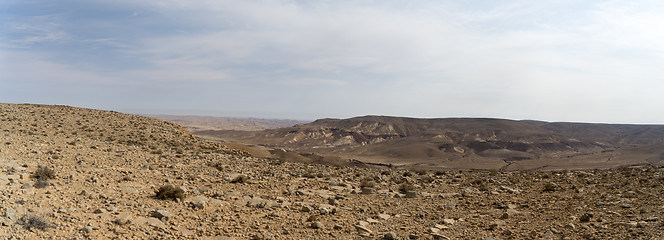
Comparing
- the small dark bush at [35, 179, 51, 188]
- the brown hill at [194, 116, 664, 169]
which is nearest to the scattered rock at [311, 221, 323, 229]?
the small dark bush at [35, 179, 51, 188]

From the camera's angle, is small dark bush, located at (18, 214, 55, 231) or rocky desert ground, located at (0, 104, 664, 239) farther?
rocky desert ground, located at (0, 104, 664, 239)

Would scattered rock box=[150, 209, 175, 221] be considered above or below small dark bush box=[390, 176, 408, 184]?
above

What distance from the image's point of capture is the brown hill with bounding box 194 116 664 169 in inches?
3071

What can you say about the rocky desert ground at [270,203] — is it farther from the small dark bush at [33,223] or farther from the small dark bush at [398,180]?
the small dark bush at [398,180]

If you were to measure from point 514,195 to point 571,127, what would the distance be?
159291 millimetres

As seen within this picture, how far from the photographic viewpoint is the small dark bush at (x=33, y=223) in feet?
18.9

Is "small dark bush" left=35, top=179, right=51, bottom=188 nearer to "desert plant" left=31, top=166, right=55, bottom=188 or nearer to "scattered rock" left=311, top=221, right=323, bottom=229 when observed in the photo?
"desert plant" left=31, top=166, right=55, bottom=188

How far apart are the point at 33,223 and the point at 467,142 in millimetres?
105220

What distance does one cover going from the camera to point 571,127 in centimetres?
14212

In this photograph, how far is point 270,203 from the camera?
8938 millimetres

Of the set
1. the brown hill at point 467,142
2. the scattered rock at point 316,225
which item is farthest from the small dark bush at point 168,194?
the brown hill at point 467,142

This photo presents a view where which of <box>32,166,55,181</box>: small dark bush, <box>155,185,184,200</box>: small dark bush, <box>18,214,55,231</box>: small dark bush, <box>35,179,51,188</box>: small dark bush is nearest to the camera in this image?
<box>18,214,55,231</box>: small dark bush

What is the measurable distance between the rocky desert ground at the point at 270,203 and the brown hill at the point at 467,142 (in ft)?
187

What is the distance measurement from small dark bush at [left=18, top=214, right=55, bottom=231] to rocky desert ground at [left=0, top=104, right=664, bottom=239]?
2cm
